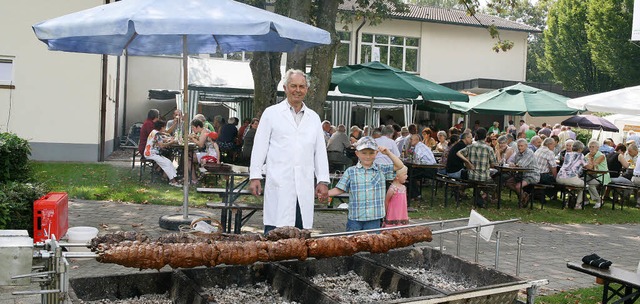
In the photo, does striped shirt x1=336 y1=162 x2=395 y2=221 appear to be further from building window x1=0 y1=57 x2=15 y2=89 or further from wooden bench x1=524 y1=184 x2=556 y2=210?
building window x1=0 y1=57 x2=15 y2=89

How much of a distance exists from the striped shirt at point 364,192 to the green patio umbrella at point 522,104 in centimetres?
1022

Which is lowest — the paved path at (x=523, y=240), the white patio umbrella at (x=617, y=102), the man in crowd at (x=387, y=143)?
the paved path at (x=523, y=240)

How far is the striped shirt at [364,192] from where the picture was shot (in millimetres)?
6504

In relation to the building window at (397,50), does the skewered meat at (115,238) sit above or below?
below

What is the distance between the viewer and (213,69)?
65.4ft

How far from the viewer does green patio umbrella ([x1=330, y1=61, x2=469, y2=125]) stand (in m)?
12.3

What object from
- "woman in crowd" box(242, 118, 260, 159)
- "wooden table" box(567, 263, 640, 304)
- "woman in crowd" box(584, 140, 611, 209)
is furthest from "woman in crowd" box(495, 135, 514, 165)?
"wooden table" box(567, 263, 640, 304)

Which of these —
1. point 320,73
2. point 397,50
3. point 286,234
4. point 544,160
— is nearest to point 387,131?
point 320,73

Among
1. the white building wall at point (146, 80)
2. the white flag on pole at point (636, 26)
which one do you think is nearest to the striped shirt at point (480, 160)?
the white flag on pole at point (636, 26)

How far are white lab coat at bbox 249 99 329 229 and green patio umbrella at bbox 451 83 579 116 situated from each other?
36.9 ft

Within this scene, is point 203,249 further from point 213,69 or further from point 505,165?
point 213,69

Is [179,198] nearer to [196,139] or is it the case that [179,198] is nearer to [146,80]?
[196,139]

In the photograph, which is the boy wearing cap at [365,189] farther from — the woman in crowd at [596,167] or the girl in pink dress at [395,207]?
the woman in crowd at [596,167]

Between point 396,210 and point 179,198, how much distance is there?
19.3 feet
